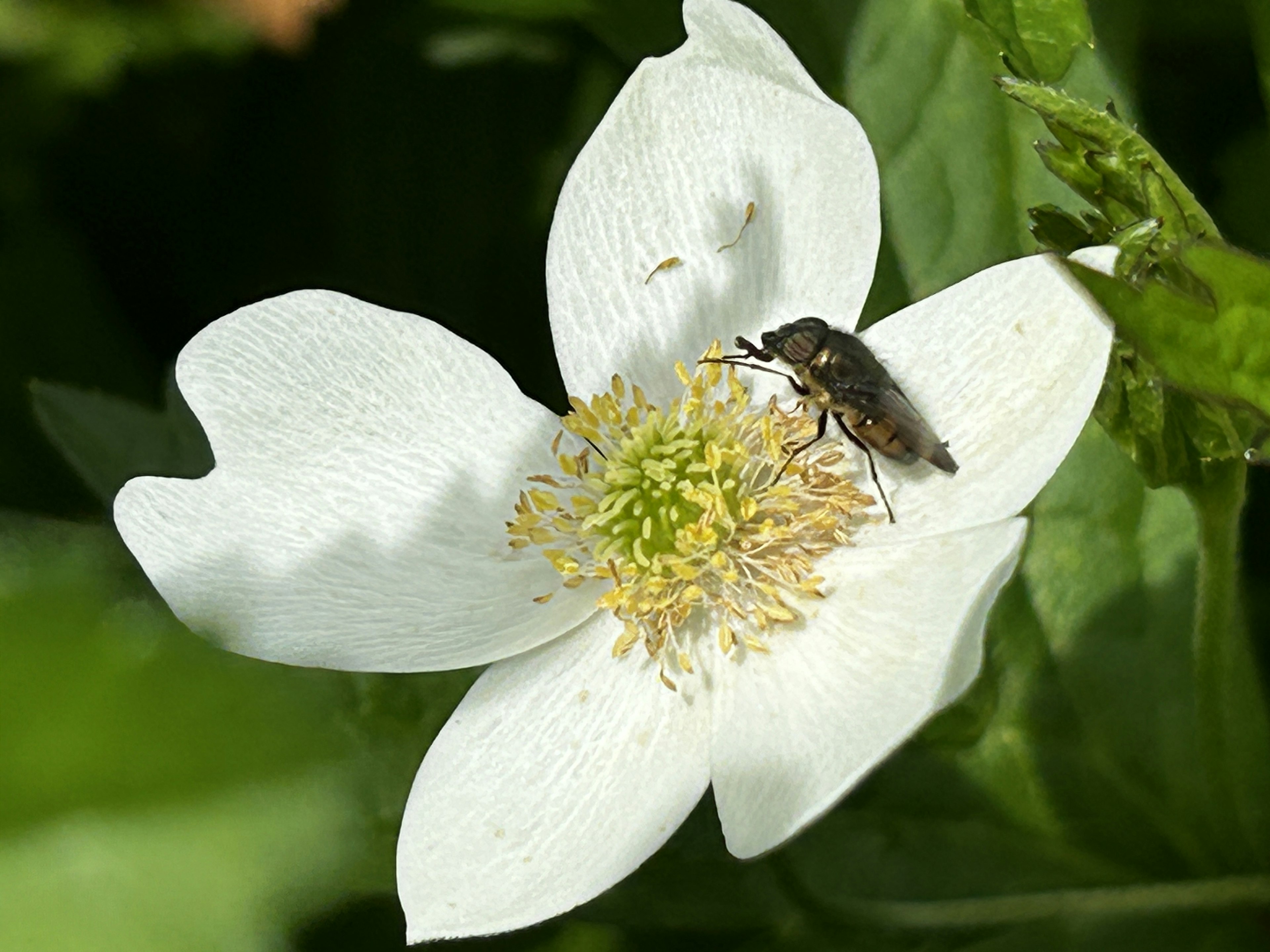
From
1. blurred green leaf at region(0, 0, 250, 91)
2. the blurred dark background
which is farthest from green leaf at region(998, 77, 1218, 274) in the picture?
blurred green leaf at region(0, 0, 250, 91)

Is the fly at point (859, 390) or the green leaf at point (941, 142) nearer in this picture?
the fly at point (859, 390)

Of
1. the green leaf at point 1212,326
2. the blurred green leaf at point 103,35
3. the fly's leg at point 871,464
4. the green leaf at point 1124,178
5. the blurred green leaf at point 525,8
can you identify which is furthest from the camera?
the blurred green leaf at point 103,35

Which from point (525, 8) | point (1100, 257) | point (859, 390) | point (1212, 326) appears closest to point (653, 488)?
point (859, 390)

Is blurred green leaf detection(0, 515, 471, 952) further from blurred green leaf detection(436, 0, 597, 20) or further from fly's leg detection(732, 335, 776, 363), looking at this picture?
blurred green leaf detection(436, 0, 597, 20)

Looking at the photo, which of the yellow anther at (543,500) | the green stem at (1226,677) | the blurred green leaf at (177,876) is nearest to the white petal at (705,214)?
the yellow anther at (543,500)

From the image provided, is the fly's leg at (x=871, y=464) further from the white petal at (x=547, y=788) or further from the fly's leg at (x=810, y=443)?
the white petal at (x=547, y=788)

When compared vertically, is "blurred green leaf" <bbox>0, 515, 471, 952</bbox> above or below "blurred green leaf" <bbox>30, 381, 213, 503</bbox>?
below
